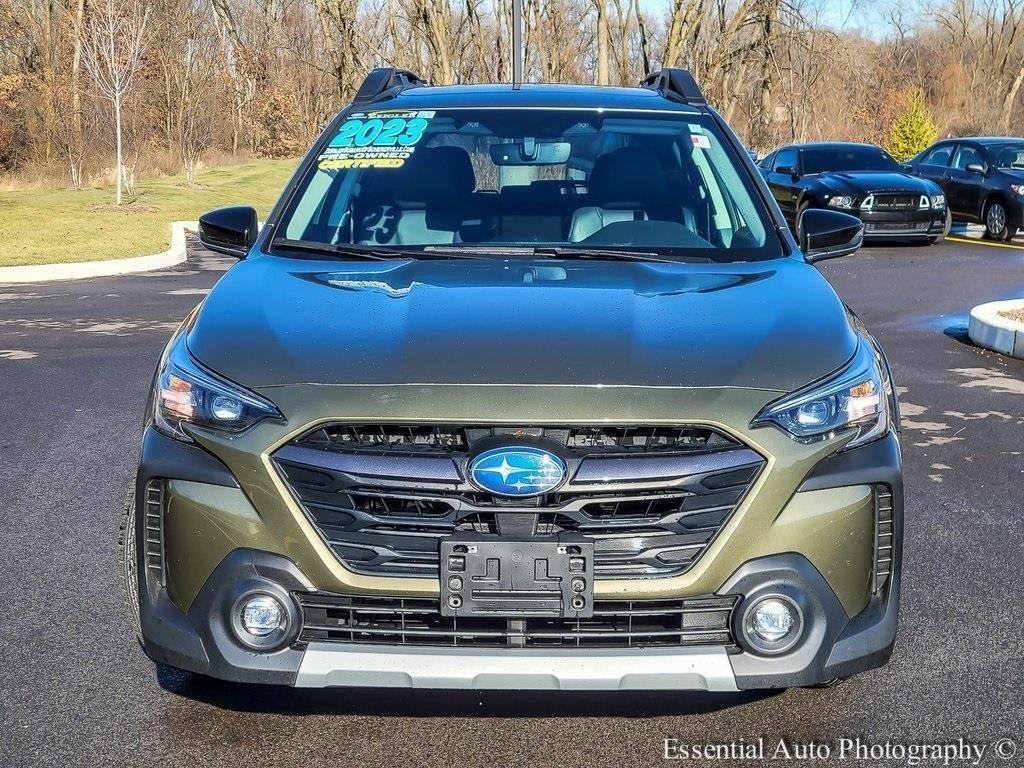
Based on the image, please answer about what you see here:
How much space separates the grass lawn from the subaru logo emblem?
1690cm

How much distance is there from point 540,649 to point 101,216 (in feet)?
84.3

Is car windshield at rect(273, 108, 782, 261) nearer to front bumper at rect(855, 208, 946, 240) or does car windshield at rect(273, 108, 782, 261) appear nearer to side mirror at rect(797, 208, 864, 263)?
side mirror at rect(797, 208, 864, 263)

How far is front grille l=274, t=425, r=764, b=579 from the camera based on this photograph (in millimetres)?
2973

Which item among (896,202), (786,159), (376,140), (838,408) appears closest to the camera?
(838,408)

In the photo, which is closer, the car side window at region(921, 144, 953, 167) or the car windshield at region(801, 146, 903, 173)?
the car windshield at region(801, 146, 903, 173)

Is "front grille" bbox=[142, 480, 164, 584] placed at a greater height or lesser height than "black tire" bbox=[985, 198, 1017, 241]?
greater

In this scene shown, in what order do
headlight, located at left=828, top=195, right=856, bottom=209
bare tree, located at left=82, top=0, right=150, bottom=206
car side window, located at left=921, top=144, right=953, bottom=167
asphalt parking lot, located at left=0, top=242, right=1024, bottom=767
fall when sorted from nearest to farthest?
1. asphalt parking lot, located at left=0, top=242, right=1024, bottom=767
2. headlight, located at left=828, top=195, right=856, bottom=209
3. car side window, located at left=921, top=144, right=953, bottom=167
4. bare tree, located at left=82, top=0, right=150, bottom=206

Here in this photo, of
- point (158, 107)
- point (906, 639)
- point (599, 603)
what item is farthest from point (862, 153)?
point (158, 107)

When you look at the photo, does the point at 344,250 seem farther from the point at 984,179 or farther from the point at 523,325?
the point at 984,179

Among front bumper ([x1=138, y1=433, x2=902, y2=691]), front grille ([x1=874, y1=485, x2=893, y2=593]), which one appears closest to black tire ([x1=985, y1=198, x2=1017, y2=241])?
front grille ([x1=874, y1=485, x2=893, y2=593])

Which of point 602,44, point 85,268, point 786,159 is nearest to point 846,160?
point 786,159

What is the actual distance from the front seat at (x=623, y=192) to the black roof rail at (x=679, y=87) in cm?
53

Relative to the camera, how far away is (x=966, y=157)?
21672 millimetres

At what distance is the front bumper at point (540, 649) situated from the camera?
9.71 feet
